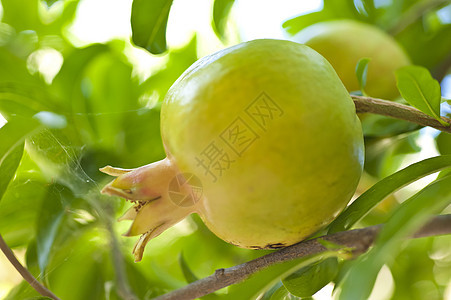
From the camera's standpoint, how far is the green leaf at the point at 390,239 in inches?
12.8

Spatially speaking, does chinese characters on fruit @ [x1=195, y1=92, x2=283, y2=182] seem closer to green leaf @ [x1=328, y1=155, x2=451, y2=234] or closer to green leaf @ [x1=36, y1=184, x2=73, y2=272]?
green leaf @ [x1=328, y1=155, x2=451, y2=234]

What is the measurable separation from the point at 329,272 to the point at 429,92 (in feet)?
0.66

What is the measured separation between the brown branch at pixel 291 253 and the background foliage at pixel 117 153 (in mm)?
24

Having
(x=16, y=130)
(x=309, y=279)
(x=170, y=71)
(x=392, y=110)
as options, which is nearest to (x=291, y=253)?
(x=309, y=279)

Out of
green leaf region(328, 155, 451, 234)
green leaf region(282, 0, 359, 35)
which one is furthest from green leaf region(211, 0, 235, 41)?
green leaf region(328, 155, 451, 234)

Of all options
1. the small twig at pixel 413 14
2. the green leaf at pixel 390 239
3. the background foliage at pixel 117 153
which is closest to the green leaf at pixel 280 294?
the background foliage at pixel 117 153

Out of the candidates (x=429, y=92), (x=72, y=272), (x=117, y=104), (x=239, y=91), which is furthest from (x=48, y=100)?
(x=429, y=92)

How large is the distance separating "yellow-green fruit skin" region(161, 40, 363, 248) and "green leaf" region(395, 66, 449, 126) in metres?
0.07

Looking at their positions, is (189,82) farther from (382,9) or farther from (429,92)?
(382,9)

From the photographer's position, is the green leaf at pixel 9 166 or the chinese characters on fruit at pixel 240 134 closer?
the chinese characters on fruit at pixel 240 134

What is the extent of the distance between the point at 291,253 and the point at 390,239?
124mm

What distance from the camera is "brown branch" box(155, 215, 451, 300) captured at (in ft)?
1.33

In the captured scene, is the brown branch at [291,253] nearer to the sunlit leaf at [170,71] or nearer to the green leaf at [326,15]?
the sunlit leaf at [170,71]

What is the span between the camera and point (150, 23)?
0.55 m
